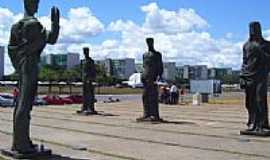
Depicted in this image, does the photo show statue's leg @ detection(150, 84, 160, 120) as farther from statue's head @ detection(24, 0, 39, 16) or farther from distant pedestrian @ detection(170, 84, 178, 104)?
distant pedestrian @ detection(170, 84, 178, 104)

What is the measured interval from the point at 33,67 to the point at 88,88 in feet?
50.8

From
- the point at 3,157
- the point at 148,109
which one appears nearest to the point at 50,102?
the point at 148,109

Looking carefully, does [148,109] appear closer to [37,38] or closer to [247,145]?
[247,145]

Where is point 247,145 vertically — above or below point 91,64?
below

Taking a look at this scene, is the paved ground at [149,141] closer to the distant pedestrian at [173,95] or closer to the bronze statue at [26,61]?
the bronze statue at [26,61]

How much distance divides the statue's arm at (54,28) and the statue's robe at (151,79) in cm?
1027

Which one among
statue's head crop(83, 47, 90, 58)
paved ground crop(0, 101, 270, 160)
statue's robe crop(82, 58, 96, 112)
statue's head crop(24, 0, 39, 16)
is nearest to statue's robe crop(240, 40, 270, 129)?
paved ground crop(0, 101, 270, 160)

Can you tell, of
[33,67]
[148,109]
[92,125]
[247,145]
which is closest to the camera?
[33,67]

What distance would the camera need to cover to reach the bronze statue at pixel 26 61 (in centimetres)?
1085

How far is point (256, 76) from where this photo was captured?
15.8 m

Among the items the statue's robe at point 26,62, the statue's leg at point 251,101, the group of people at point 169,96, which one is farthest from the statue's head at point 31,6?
the group of people at point 169,96

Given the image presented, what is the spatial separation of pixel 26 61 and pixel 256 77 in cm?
718

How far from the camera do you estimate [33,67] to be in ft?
35.8

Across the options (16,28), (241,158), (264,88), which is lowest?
(241,158)
